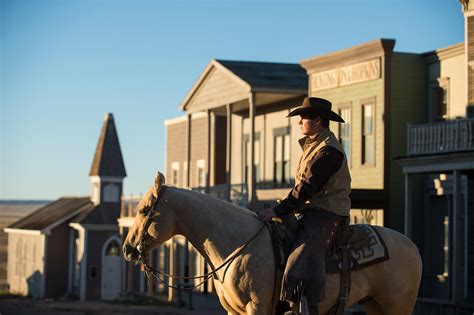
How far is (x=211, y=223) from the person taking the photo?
8.72m

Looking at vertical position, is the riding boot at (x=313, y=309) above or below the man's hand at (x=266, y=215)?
below

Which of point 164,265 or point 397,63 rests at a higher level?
point 397,63

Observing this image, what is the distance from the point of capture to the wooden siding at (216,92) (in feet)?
108

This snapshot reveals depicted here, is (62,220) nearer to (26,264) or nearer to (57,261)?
(57,261)

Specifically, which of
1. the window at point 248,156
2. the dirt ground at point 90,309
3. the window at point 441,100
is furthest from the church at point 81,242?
the window at point 441,100

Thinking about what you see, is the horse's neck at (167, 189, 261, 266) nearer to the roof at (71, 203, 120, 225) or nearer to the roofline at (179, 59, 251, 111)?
the roofline at (179, 59, 251, 111)

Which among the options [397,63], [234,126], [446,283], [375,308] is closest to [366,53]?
[397,63]

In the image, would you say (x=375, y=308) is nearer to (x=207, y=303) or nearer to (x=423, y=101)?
(x=423, y=101)

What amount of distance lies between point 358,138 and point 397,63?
7.81ft

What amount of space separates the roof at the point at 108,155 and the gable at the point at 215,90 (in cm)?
1504

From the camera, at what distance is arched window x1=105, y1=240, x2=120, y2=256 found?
158ft

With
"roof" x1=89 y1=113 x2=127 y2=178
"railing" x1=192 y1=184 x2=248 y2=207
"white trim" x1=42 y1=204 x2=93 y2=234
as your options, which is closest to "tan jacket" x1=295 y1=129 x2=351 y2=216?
"railing" x1=192 y1=184 x2=248 y2=207

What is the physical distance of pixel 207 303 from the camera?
36.1 m

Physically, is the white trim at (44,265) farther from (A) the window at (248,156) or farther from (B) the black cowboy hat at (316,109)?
(B) the black cowboy hat at (316,109)
